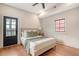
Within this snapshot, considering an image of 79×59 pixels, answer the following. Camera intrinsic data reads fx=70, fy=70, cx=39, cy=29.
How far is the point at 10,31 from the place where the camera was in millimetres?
1454

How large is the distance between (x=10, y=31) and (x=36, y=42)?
2.04 ft

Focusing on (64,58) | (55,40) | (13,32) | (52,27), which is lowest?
(64,58)

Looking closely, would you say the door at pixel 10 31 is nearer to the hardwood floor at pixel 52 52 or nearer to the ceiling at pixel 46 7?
the hardwood floor at pixel 52 52

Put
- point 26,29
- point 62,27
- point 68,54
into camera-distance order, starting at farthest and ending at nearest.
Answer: point 26,29, point 62,27, point 68,54

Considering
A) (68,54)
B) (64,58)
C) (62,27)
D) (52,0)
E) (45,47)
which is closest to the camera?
(52,0)

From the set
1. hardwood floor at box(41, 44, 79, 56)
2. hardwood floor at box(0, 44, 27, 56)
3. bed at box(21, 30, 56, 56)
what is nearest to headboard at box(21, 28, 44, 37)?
bed at box(21, 30, 56, 56)

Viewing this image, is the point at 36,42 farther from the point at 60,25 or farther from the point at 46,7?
the point at 46,7

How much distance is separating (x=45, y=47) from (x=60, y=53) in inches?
17.8

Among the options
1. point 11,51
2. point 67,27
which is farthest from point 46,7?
point 11,51

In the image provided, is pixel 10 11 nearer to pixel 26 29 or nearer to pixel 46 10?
pixel 26 29

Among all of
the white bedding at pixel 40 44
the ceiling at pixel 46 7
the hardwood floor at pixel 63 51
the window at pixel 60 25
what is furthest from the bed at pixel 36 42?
the ceiling at pixel 46 7

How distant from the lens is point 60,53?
1422 mm

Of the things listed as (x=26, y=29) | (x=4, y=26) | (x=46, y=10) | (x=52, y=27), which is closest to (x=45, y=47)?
(x=52, y=27)

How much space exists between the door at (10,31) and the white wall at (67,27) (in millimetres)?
596
